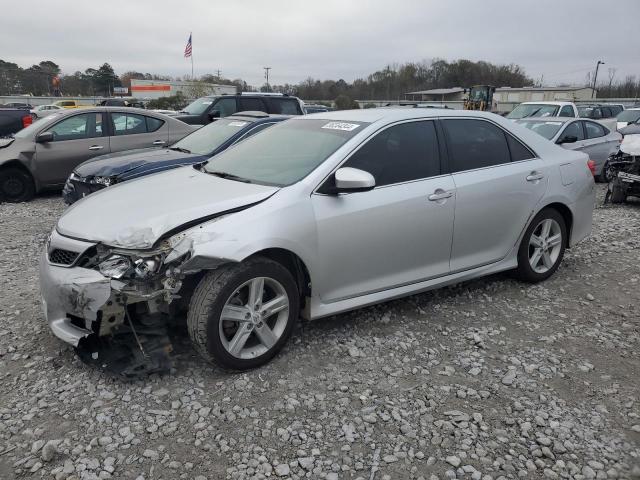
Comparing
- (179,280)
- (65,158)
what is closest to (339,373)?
(179,280)

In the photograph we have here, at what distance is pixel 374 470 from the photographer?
2.57 m

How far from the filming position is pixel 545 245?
16.4 ft

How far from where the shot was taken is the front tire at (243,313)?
312 cm

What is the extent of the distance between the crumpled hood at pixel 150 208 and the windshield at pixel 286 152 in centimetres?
21

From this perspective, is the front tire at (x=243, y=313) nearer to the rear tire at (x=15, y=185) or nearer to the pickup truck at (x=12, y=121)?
the rear tire at (x=15, y=185)

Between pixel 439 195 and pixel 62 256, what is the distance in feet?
9.11

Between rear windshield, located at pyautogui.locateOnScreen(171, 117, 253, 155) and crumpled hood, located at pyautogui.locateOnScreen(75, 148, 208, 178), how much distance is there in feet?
0.80

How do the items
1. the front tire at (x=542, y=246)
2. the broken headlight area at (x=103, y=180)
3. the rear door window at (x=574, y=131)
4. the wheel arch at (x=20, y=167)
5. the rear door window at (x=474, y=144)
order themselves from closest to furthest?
1. the rear door window at (x=474, y=144)
2. the front tire at (x=542, y=246)
3. the broken headlight area at (x=103, y=180)
4. the wheel arch at (x=20, y=167)
5. the rear door window at (x=574, y=131)

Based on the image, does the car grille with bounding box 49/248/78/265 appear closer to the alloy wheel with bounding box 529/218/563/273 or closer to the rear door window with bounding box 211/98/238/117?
the alloy wheel with bounding box 529/218/563/273

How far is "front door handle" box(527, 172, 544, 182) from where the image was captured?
15.3 ft

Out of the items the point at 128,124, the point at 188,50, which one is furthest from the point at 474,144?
the point at 188,50


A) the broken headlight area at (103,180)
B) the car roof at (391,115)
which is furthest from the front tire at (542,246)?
the broken headlight area at (103,180)

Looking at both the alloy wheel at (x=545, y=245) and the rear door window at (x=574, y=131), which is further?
the rear door window at (x=574, y=131)

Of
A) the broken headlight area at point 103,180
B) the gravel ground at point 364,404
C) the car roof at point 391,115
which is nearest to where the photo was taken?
the gravel ground at point 364,404
